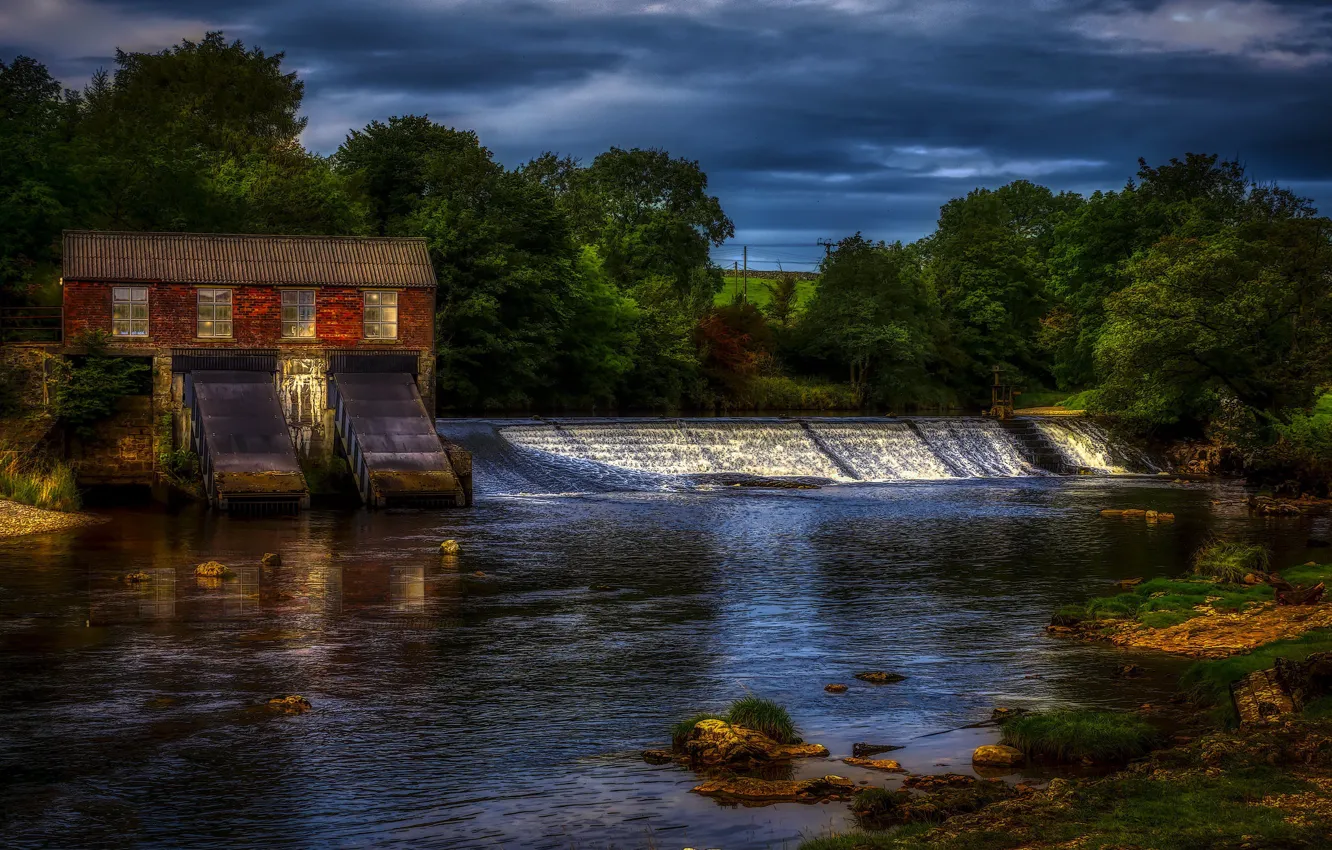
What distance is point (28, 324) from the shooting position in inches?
1843

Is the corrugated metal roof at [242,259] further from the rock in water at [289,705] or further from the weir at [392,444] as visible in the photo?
the rock in water at [289,705]

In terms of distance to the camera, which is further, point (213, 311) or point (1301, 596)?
point (213, 311)

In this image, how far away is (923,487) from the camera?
147ft

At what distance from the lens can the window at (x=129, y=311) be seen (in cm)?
4003

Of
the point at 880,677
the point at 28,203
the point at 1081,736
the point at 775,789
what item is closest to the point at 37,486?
the point at 28,203

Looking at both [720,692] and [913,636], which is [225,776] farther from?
[913,636]

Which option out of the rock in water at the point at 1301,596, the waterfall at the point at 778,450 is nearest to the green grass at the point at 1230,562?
the rock in water at the point at 1301,596

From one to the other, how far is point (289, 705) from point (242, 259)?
93.3 feet

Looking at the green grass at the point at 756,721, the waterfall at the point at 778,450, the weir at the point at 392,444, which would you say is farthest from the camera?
the waterfall at the point at 778,450

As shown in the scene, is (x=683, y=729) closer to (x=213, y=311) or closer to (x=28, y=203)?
(x=213, y=311)

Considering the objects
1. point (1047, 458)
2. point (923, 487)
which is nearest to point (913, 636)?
point (923, 487)

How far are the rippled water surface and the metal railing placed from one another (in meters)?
9.81

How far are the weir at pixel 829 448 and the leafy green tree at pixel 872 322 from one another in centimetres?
3032

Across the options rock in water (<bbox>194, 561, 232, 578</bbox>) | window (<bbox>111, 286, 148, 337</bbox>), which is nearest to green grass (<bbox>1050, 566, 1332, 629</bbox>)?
rock in water (<bbox>194, 561, 232, 578</bbox>)
